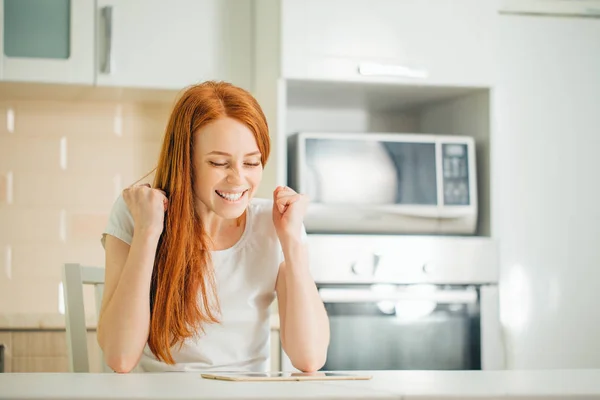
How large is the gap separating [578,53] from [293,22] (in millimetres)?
888

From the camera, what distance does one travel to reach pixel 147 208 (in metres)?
1.44

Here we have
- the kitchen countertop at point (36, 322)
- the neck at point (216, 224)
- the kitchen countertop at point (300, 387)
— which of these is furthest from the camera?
the kitchen countertop at point (36, 322)

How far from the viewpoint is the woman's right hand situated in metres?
1.43

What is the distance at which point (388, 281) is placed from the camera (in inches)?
92.4

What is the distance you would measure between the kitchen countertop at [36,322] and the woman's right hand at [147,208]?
876mm

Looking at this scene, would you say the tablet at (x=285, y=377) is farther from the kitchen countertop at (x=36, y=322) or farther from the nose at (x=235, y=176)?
the kitchen countertop at (x=36, y=322)

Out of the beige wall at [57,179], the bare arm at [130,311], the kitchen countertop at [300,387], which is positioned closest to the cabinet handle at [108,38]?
the beige wall at [57,179]

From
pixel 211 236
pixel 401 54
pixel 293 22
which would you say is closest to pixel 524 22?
pixel 401 54

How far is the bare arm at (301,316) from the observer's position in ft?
4.69

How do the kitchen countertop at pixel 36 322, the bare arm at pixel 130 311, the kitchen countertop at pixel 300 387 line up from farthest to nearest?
the kitchen countertop at pixel 36 322, the bare arm at pixel 130 311, the kitchen countertop at pixel 300 387

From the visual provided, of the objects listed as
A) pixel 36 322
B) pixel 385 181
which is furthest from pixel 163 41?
pixel 36 322

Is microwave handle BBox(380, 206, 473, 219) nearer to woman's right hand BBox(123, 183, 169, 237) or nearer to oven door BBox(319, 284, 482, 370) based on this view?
oven door BBox(319, 284, 482, 370)

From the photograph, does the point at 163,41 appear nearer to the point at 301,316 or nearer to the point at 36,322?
the point at 36,322

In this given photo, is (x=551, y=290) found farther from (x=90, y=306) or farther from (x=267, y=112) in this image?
(x=90, y=306)
